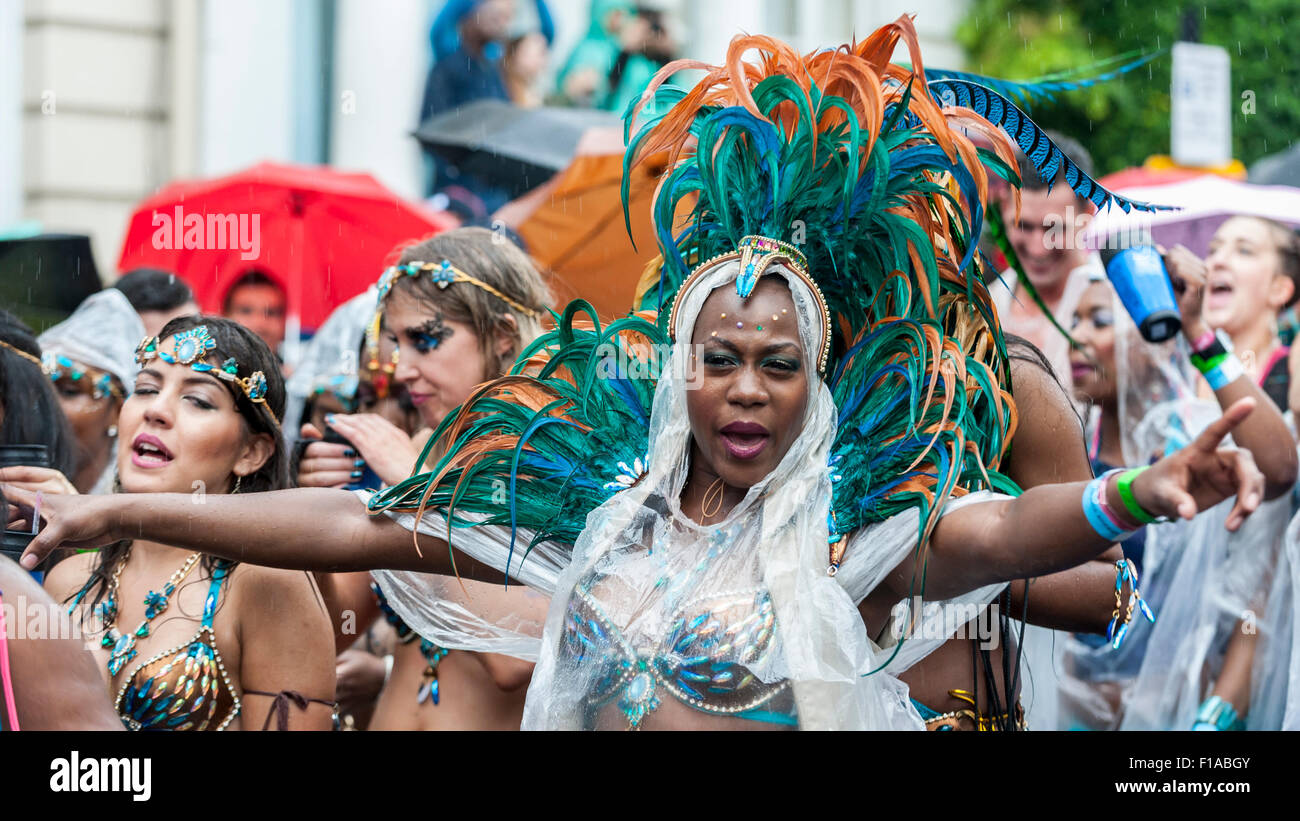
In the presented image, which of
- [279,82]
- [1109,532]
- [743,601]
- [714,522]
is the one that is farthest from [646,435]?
[279,82]

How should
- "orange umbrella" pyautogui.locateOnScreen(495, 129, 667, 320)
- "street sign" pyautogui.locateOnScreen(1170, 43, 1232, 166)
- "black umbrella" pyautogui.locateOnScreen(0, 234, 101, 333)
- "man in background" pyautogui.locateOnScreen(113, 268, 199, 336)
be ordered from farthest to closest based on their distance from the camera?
1. "street sign" pyautogui.locateOnScreen(1170, 43, 1232, 166)
2. "black umbrella" pyautogui.locateOnScreen(0, 234, 101, 333)
3. "orange umbrella" pyautogui.locateOnScreen(495, 129, 667, 320)
4. "man in background" pyautogui.locateOnScreen(113, 268, 199, 336)

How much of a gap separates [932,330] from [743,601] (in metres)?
0.62

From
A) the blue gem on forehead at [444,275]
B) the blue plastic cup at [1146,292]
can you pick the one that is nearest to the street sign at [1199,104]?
the blue gem on forehead at [444,275]

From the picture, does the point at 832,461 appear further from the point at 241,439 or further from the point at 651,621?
the point at 241,439

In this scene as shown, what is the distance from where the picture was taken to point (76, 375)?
464cm

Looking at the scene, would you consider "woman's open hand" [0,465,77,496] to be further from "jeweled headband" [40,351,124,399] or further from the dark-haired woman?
"jeweled headband" [40,351,124,399]

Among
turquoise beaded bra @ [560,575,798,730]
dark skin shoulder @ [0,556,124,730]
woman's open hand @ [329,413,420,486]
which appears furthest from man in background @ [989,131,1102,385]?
dark skin shoulder @ [0,556,124,730]

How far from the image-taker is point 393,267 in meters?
4.38

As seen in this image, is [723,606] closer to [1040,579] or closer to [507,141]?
[1040,579]

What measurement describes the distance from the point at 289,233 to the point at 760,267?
12.3 feet

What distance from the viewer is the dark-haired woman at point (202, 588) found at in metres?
3.34

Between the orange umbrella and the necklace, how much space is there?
1.94 m

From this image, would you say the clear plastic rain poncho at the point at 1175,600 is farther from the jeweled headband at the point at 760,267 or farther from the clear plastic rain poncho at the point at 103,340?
the clear plastic rain poncho at the point at 103,340

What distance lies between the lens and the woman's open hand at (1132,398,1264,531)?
2262 millimetres
